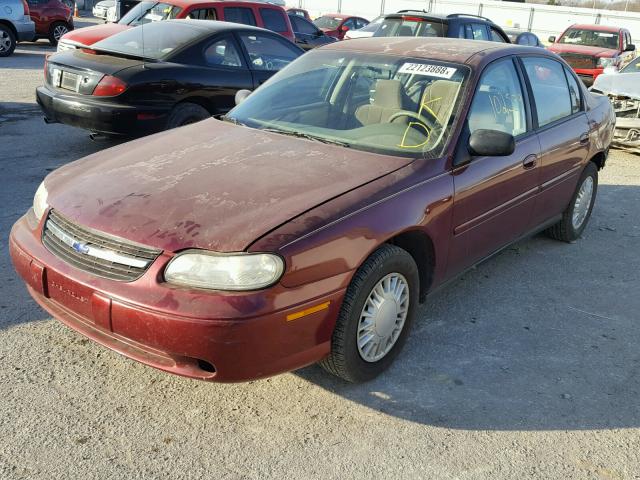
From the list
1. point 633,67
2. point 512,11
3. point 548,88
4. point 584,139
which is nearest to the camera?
point 548,88

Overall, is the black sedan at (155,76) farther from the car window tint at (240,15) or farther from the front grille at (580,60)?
the front grille at (580,60)

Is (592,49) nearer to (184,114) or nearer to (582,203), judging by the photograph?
(582,203)

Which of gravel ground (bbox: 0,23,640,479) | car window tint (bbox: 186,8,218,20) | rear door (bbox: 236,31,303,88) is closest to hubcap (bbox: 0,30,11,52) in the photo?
car window tint (bbox: 186,8,218,20)

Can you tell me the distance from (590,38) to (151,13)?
11759 mm

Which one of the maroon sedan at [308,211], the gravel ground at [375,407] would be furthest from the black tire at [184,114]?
the gravel ground at [375,407]

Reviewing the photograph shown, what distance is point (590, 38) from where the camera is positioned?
17.2 metres

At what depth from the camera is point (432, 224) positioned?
3.55m

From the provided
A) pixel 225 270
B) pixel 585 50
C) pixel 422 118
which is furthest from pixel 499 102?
pixel 585 50

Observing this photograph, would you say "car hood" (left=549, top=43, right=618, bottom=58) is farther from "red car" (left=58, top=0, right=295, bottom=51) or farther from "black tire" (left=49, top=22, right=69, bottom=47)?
"black tire" (left=49, top=22, right=69, bottom=47)

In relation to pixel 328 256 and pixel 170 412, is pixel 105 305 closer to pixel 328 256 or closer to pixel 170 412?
pixel 170 412

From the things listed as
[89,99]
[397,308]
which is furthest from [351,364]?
[89,99]

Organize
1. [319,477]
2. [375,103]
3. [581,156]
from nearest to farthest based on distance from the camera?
[319,477], [375,103], [581,156]

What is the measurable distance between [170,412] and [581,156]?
3.75m

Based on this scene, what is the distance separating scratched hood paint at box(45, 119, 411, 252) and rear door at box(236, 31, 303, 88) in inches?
158
